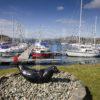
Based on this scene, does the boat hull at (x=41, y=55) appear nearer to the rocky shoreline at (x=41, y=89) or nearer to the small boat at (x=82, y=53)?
the small boat at (x=82, y=53)

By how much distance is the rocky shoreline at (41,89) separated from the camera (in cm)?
1302

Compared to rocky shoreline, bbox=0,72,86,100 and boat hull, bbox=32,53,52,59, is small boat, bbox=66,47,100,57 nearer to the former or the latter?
boat hull, bbox=32,53,52,59

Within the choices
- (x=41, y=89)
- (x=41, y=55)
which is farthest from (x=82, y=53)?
(x=41, y=89)

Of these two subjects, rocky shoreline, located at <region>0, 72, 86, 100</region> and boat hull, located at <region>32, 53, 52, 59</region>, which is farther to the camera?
boat hull, located at <region>32, 53, 52, 59</region>

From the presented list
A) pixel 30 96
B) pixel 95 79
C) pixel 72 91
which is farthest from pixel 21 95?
Answer: pixel 95 79

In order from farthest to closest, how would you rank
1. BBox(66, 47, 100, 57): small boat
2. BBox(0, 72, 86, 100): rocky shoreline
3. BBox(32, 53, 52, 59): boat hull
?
BBox(66, 47, 100, 57): small boat → BBox(32, 53, 52, 59): boat hull → BBox(0, 72, 86, 100): rocky shoreline

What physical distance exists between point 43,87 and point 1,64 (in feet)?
122

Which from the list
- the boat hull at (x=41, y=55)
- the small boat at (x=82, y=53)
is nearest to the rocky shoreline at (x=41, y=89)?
the boat hull at (x=41, y=55)

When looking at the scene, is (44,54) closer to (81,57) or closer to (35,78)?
(81,57)

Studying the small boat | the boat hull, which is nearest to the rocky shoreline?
the boat hull

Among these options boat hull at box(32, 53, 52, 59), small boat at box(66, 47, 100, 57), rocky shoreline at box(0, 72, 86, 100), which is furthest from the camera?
small boat at box(66, 47, 100, 57)

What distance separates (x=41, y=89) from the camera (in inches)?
546

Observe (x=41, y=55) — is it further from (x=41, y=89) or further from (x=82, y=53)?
(x=41, y=89)

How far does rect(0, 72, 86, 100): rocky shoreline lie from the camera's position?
13.0 meters
